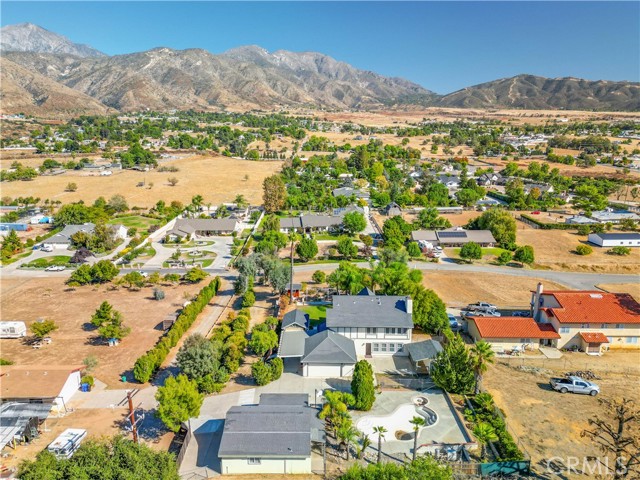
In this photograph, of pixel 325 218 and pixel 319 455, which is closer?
pixel 319 455

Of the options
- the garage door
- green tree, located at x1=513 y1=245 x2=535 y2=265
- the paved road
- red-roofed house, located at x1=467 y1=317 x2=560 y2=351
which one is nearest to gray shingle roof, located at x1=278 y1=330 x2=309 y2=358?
the garage door

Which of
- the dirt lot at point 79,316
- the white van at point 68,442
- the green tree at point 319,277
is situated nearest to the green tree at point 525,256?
the green tree at point 319,277

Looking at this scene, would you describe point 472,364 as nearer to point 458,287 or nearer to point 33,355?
point 458,287

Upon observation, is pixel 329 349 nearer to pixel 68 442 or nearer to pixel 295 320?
pixel 295 320

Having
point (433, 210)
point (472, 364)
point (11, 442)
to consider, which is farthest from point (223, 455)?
point (433, 210)

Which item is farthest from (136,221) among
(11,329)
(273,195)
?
(11,329)

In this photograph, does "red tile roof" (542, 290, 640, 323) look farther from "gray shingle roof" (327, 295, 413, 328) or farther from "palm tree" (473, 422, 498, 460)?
"palm tree" (473, 422, 498, 460)
